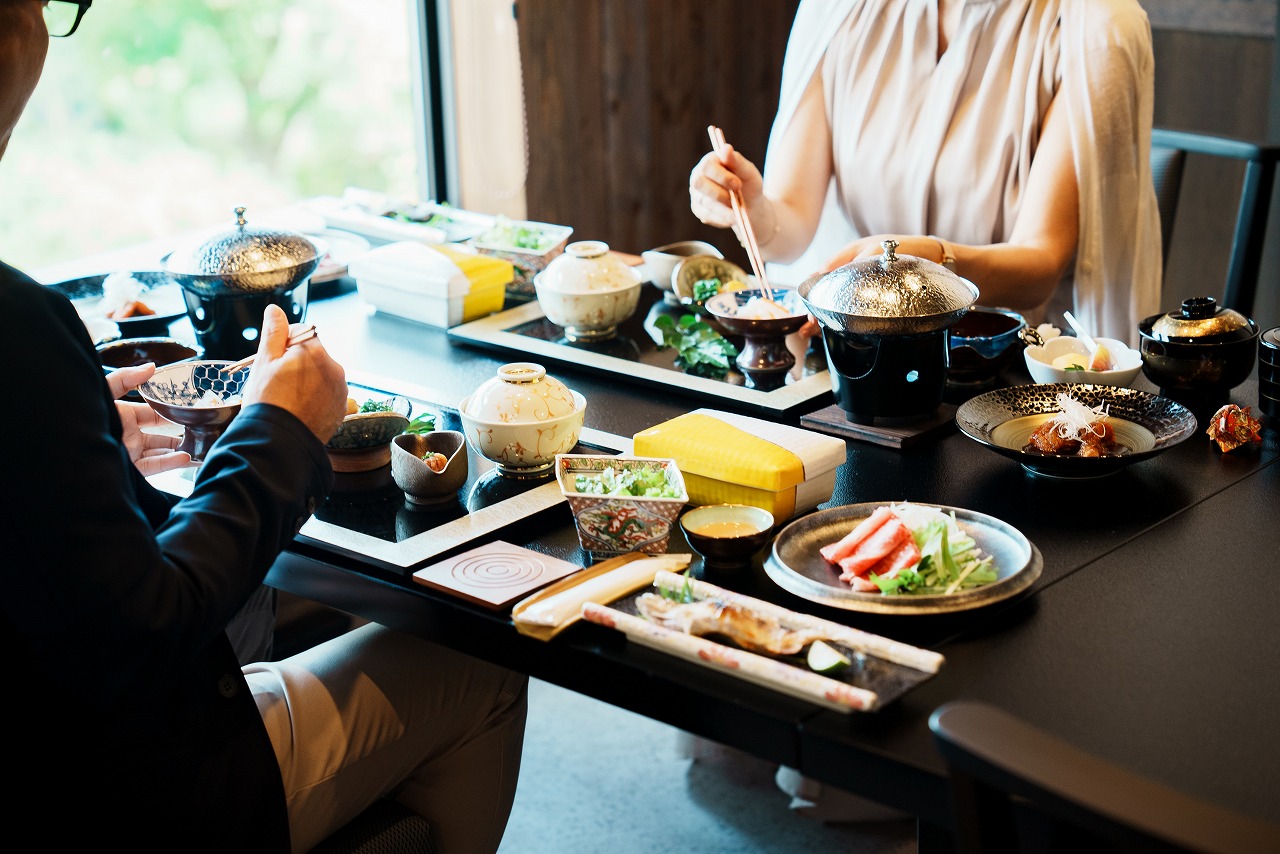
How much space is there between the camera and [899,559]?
1.14 m

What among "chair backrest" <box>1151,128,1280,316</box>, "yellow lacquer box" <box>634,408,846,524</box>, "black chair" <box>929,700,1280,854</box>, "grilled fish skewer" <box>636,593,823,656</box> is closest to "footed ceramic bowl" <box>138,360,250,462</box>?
"yellow lacquer box" <box>634,408,846,524</box>

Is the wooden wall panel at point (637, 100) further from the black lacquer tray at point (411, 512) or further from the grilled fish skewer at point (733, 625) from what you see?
the grilled fish skewer at point (733, 625)

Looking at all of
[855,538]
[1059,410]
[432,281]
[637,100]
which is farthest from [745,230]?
[637,100]

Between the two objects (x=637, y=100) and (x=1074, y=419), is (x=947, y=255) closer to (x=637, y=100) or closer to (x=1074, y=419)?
(x=1074, y=419)

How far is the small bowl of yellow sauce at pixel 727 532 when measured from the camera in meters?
1.18

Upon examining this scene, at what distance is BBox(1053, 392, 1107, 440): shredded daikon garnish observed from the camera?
4.59 feet

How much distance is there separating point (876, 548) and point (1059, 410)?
0.48m

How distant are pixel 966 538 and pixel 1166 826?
1.74 feet

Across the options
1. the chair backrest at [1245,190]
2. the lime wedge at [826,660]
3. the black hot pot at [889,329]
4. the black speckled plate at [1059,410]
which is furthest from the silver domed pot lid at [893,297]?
the chair backrest at [1245,190]

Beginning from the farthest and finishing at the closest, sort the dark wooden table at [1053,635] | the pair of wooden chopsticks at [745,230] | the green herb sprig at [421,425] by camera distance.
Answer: the pair of wooden chopsticks at [745,230]
the green herb sprig at [421,425]
the dark wooden table at [1053,635]

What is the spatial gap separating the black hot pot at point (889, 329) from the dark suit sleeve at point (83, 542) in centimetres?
76

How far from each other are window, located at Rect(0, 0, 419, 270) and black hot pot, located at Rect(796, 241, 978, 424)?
7.49 ft

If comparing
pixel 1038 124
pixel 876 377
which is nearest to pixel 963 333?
pixel 876 377

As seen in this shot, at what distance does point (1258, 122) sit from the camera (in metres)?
3.69
